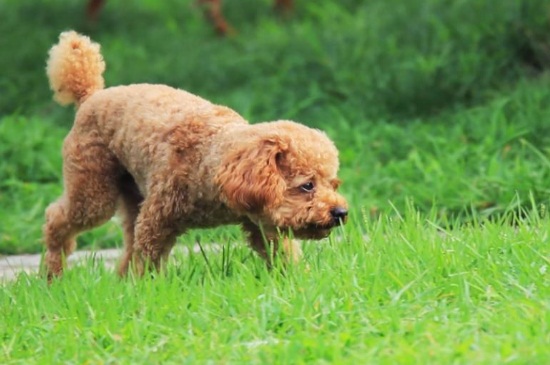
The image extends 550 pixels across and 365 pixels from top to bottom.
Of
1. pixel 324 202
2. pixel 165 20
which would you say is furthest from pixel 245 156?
pixel 165 20

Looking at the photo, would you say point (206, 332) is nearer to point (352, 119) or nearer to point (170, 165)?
point (170, 165)

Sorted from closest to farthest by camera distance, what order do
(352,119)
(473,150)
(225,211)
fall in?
(225,211), (473,150), (352,119)

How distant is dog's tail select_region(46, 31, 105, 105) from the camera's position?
623 centimetres

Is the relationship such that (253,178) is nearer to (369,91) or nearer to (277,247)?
(277,247)

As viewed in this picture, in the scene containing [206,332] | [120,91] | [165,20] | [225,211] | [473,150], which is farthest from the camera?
[165,20]

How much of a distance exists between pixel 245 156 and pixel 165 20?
8822mm

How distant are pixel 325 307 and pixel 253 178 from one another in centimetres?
68

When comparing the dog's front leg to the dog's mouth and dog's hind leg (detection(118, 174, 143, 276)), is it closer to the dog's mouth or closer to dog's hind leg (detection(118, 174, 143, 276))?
the dog's mouth

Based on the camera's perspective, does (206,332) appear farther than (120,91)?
No

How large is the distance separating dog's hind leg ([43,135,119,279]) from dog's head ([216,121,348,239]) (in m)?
1.11

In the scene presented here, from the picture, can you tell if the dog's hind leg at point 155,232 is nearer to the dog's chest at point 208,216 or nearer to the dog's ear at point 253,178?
the dog's chest at point 208,216

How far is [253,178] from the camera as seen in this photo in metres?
4.90

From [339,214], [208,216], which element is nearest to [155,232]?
[208,216]

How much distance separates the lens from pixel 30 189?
27.4 feet
